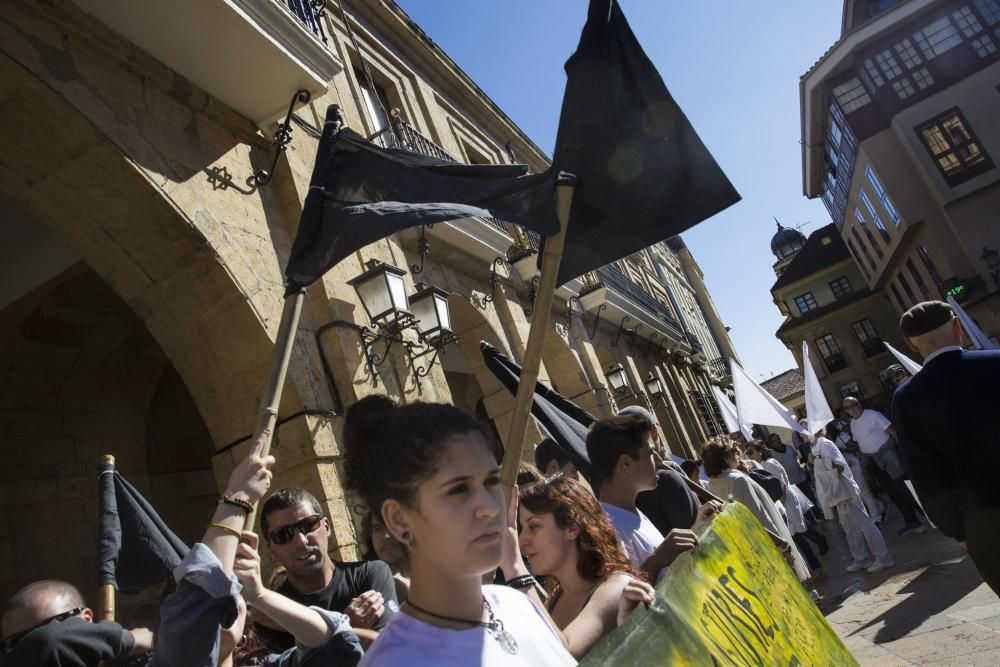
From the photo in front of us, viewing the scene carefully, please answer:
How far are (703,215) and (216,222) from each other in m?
3.80

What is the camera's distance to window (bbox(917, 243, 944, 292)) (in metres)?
26.7

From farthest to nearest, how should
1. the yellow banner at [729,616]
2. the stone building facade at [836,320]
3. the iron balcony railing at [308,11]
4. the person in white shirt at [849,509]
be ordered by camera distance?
1. the stone building facade at [836,320]
2. the person in white shirt at [849,509]
3. the iron balcony railing at [308,11]
4. the yellow banner at [729,616]

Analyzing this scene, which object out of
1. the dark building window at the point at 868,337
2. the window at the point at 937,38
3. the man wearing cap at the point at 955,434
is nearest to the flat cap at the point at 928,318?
the man wearing cap at the point at 955,434

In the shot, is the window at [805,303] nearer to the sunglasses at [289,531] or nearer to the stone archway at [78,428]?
the stone archway at [78,428]

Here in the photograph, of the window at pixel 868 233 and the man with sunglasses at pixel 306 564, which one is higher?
the window at pixel 868 233

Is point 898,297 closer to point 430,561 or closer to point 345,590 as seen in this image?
point 345,590

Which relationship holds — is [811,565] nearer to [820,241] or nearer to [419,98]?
[419,98]

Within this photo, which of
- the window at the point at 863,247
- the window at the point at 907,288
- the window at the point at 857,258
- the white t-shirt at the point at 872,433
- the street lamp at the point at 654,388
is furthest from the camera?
the window at the point at 857,258

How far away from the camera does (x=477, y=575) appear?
1473 millimetres

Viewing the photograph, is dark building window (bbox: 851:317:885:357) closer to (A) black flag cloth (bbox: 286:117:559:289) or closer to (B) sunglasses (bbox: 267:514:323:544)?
(A) black flag cloth (bbox: 286:117:559:289)

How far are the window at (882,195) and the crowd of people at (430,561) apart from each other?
28783 mm

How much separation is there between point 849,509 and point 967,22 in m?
26.7

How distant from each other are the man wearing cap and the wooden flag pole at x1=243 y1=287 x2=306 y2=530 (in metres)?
2.68

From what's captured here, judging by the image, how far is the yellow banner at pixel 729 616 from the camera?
1541mm
